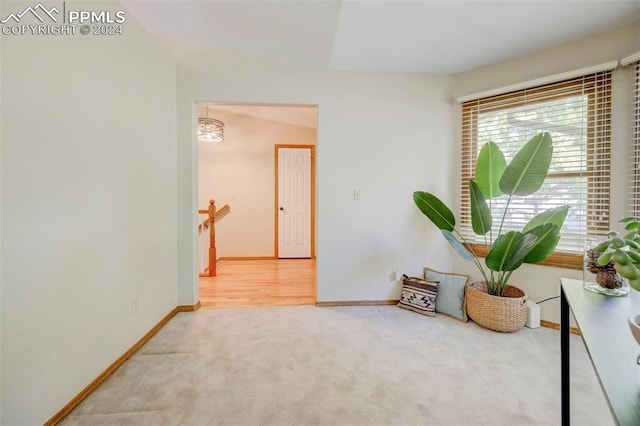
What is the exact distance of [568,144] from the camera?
2234mm

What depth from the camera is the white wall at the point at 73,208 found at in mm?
1183

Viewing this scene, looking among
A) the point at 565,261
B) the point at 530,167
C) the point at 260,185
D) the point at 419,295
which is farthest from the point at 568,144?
the point at 260,185

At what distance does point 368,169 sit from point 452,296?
1527 mm

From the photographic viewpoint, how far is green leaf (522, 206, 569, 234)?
205 cm

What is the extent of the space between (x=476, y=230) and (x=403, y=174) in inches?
35.8

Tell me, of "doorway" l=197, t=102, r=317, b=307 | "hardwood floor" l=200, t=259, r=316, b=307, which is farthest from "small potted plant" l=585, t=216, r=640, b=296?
"doorway" l=197, t=102, r=317, b=307

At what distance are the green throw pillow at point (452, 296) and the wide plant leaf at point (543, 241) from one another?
23.8 inches

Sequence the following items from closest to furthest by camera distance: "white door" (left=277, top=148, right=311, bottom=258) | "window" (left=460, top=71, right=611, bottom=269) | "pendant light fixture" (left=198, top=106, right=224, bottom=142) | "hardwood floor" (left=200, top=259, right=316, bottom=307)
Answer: "window" (left=460, top=71, right=611, bottom=269), "hardwood floor" (left=200, top=259, right=316, bottom=307), "pendant light fixture" (left=198, top=106, right=224, bottom=142), "white door" (left=277, top=148, right=311, bottom=258)

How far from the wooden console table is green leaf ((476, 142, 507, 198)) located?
118 centimetres

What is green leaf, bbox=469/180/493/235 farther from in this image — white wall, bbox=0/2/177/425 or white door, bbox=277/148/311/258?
white door, bbox=277/148/311/258

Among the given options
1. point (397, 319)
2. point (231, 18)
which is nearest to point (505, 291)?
point (397, 319)

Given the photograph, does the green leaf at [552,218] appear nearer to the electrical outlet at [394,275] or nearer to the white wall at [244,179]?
the electrical outlet at [394,275]

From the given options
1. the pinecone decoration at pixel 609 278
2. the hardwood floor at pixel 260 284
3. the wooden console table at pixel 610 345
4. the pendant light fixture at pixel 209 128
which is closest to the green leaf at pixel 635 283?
the wooden console table at pixel 610 345

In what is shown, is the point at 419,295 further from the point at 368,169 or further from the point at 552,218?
the point at 368,169
